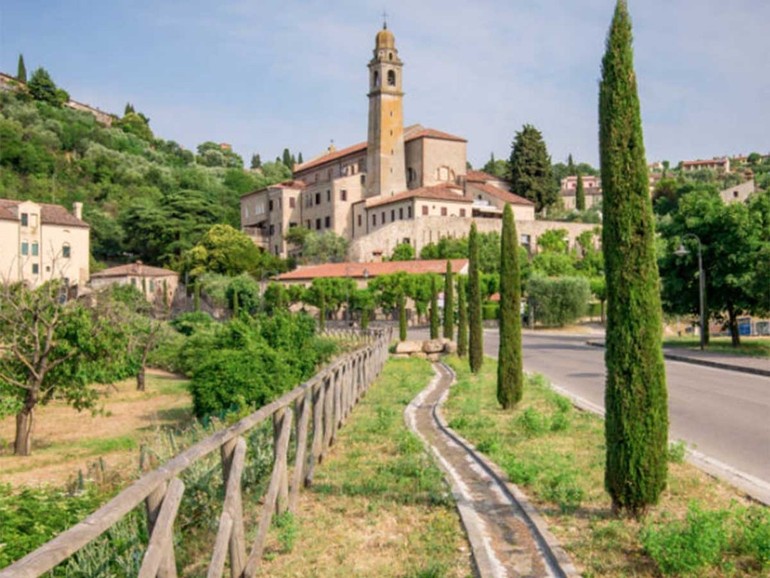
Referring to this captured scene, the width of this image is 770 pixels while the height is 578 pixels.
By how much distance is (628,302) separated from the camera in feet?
23.6

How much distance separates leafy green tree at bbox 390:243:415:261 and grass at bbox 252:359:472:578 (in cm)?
6913

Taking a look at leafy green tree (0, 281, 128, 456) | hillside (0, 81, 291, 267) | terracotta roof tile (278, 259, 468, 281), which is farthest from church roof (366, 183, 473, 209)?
leafy green tree (0, 281, 128, 456)

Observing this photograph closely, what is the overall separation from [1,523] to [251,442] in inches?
100

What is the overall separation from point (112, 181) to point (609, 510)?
382 ft

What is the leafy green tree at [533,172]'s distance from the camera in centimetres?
9356

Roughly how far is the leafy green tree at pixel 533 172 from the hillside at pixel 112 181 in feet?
126

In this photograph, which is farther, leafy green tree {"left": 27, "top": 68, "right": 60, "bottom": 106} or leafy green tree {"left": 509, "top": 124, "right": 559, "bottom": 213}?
leafy green tree {"left": 27, "top": 68, "right": 60, "bottom": 106}

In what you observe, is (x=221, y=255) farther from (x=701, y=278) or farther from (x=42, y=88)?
(x=42, y=88)

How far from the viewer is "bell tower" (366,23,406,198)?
304 ft

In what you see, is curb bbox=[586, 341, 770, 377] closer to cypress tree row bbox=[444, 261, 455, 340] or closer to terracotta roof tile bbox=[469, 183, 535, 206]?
cypress tree row bbox=[444, 261, 455, 340]

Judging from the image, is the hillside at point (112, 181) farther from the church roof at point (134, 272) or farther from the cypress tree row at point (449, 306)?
the cypress tree row at point (449, 306)

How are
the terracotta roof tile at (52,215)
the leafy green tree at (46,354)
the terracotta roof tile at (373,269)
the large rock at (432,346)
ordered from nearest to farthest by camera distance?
the leafy green tree at (46,354) < the large rock at (432,346) < the terracotta roof tile at (373,269) < the terracotta roof tile at (52,215)

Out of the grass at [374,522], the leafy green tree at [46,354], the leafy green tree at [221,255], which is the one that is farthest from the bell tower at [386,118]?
the grass at [374,522]

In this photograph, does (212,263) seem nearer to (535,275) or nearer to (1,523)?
(535,275)
